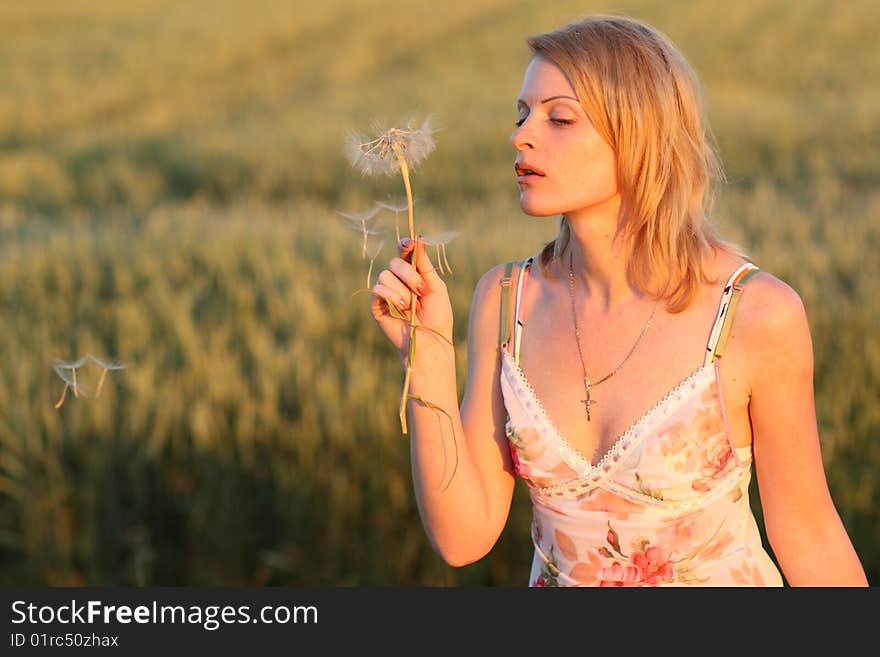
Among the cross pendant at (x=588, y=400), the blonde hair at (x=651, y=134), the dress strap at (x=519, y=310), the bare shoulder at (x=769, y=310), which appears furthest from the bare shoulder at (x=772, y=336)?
the dress strap at (x=519, y=310)

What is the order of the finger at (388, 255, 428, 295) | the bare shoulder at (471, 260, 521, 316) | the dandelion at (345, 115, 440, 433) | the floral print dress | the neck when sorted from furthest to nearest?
the bare shoulder at (471, 260, 521, 316) → the neck → the floral print dress → the finger at (388, 255, 428, 295) → the dandelion at (345, 115, 440, 433)

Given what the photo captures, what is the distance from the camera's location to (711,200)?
192cm

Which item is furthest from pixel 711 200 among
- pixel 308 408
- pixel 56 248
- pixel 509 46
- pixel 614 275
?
pixel 509 46

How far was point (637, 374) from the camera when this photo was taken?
1.80m

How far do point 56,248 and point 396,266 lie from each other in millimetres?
4812

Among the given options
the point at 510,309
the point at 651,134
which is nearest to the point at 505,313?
the point at 510,309

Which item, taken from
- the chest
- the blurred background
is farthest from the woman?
the blurred background

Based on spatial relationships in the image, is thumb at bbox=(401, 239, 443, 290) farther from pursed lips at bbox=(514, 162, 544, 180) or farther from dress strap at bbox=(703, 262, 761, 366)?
dress strap at bbox=(703, 262, 761, 366)

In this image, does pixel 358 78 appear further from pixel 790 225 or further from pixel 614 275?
pixel 614 275

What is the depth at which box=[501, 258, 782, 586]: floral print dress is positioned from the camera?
1740 millimetres

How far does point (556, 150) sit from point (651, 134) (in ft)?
0.53

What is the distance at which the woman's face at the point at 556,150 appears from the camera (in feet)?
5.63

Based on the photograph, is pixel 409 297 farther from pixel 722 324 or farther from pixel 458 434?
pixel 722 324

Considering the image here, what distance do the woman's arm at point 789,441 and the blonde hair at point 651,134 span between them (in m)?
0.13
